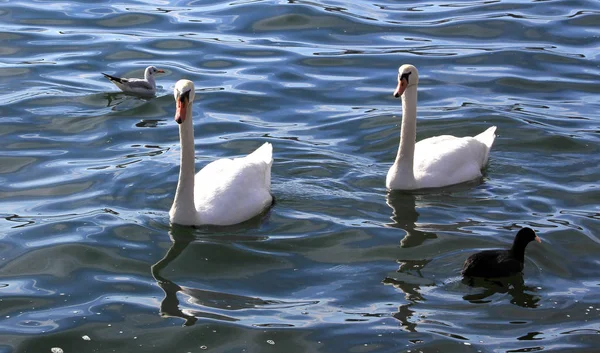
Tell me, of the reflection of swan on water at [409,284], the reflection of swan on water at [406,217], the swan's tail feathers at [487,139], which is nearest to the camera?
the reflection of swan on water at [409,284]

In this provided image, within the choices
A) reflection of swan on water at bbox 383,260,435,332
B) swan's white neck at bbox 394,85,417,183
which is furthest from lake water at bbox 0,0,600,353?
swan's white neck at bbox 394,85,417,183

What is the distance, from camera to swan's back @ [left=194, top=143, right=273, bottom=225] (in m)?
11.2

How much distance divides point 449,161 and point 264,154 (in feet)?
6.76

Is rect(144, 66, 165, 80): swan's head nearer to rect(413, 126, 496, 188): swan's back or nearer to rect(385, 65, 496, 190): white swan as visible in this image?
rect(413, 126, 496, 188): swan's back

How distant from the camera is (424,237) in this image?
1104 cm

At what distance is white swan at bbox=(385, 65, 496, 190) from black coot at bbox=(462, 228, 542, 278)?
2.49m

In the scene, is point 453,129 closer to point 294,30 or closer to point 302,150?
point 302,150

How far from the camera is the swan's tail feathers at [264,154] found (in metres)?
12.4

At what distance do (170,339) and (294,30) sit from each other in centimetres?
1169

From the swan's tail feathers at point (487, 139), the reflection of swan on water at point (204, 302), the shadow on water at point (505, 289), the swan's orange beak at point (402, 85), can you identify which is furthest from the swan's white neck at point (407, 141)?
the reflection of swan on water at point (204, 302)

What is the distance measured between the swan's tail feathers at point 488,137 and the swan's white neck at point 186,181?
3782mm

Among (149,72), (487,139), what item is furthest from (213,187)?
(149,72)

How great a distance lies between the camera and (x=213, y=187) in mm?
11562

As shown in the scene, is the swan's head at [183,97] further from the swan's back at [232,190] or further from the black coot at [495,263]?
the black coot at [495,263]
